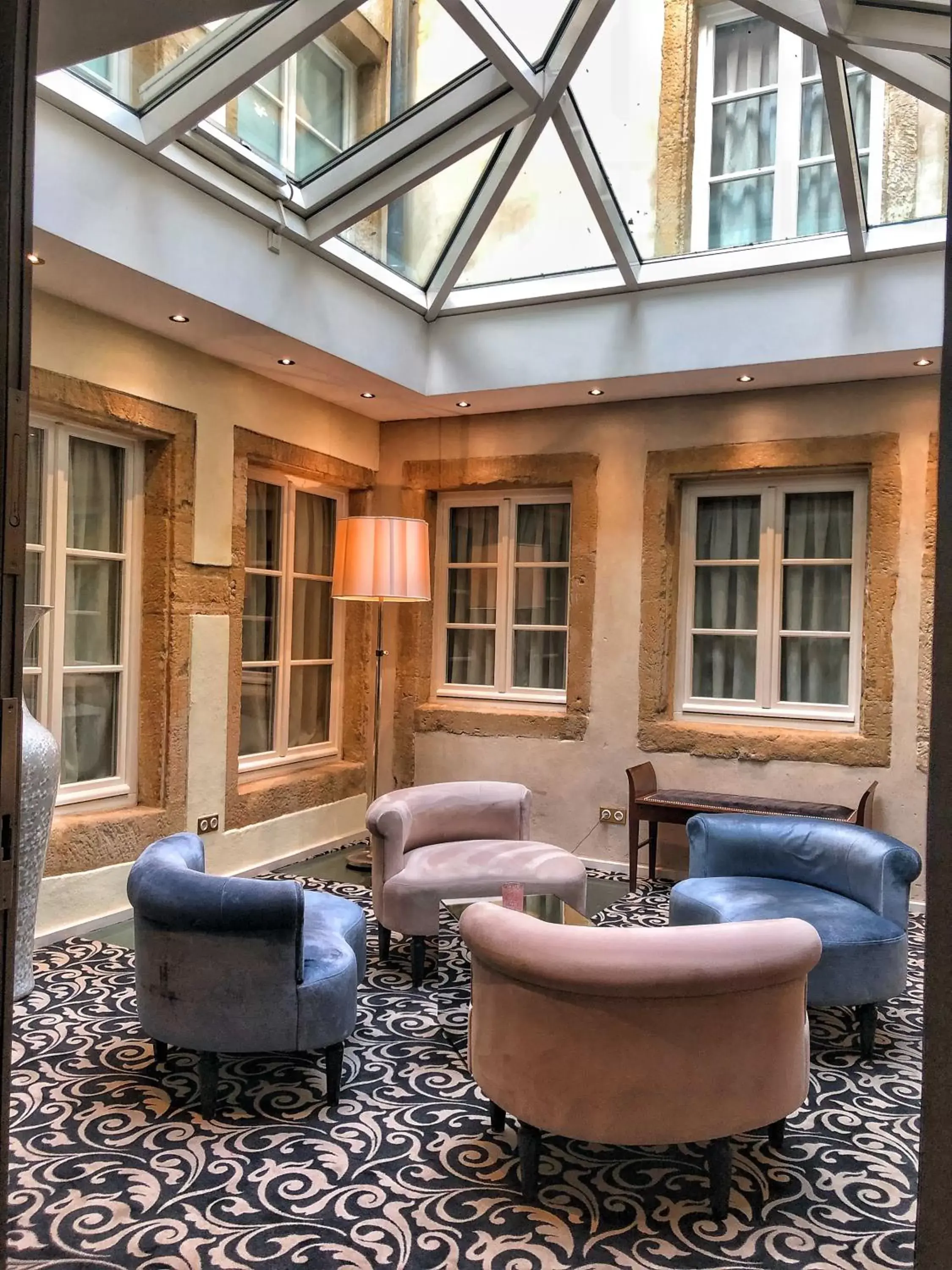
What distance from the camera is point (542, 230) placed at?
186 inches

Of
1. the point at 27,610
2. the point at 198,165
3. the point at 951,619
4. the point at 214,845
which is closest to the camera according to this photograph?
the point at 951,619

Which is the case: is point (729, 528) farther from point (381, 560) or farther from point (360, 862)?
point (360, 862)

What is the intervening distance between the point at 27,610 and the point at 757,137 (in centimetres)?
378

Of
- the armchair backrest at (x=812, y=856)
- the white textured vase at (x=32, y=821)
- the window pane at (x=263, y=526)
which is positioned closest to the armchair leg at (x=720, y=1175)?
the armchair backrest at (x=812, y=856)

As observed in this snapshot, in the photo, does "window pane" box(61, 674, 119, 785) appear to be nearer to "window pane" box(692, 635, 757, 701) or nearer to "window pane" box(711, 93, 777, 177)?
"window pane" box(692, 635, 757, 701)

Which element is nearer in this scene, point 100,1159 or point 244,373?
point 100,1159

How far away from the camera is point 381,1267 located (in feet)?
6.40

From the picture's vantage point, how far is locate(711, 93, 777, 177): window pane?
4.03 meters

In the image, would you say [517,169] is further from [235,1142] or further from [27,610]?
[235,1142]

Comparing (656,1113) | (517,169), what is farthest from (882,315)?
(656,1113)

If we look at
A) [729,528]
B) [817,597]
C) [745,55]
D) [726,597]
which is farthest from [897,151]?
[726,597]

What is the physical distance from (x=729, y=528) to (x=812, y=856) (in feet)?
7.73

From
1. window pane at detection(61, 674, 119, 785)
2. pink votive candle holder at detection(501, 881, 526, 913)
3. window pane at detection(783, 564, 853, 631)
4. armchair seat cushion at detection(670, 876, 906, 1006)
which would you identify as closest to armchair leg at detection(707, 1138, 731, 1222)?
armchair seat cushion at detection(670, 876, 906, 1006)

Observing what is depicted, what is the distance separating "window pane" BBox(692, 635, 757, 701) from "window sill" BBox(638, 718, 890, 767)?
7.6 inches
